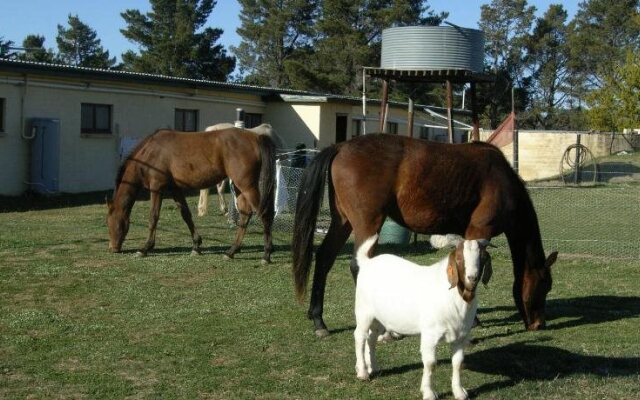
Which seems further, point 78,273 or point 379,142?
point 78,273

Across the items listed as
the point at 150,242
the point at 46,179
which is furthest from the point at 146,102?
the point at 150,242

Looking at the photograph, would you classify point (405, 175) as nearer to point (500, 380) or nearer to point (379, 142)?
point (379, 142)

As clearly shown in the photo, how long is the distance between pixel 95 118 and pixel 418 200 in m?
17.7

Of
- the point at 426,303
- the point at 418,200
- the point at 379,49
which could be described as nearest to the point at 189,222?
the point at 418,200

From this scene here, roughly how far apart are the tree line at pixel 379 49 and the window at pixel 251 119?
18.6 metres

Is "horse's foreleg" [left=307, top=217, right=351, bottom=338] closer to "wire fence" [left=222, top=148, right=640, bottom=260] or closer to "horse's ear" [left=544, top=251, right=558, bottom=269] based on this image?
"horse's ear" [left=544, top=251, right=558, bottom=269]

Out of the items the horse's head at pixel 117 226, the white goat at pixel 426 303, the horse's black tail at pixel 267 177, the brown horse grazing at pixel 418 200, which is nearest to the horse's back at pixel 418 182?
the brown horse grazing at pixel 418 200

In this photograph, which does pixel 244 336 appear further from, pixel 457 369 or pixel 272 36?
pixel 272 36

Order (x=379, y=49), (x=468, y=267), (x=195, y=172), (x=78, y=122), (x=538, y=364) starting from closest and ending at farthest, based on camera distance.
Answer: (x=468, y=267), (x=538, y=364), (x=195, y=172), (x=78, y=122), (x=379, y=49)

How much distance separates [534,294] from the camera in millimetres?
7516

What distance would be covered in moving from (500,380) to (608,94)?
4271cm

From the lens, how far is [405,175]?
708 cm

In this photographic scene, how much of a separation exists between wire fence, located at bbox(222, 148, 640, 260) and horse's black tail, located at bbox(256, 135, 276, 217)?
1492 mm

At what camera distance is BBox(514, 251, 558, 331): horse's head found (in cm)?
750
